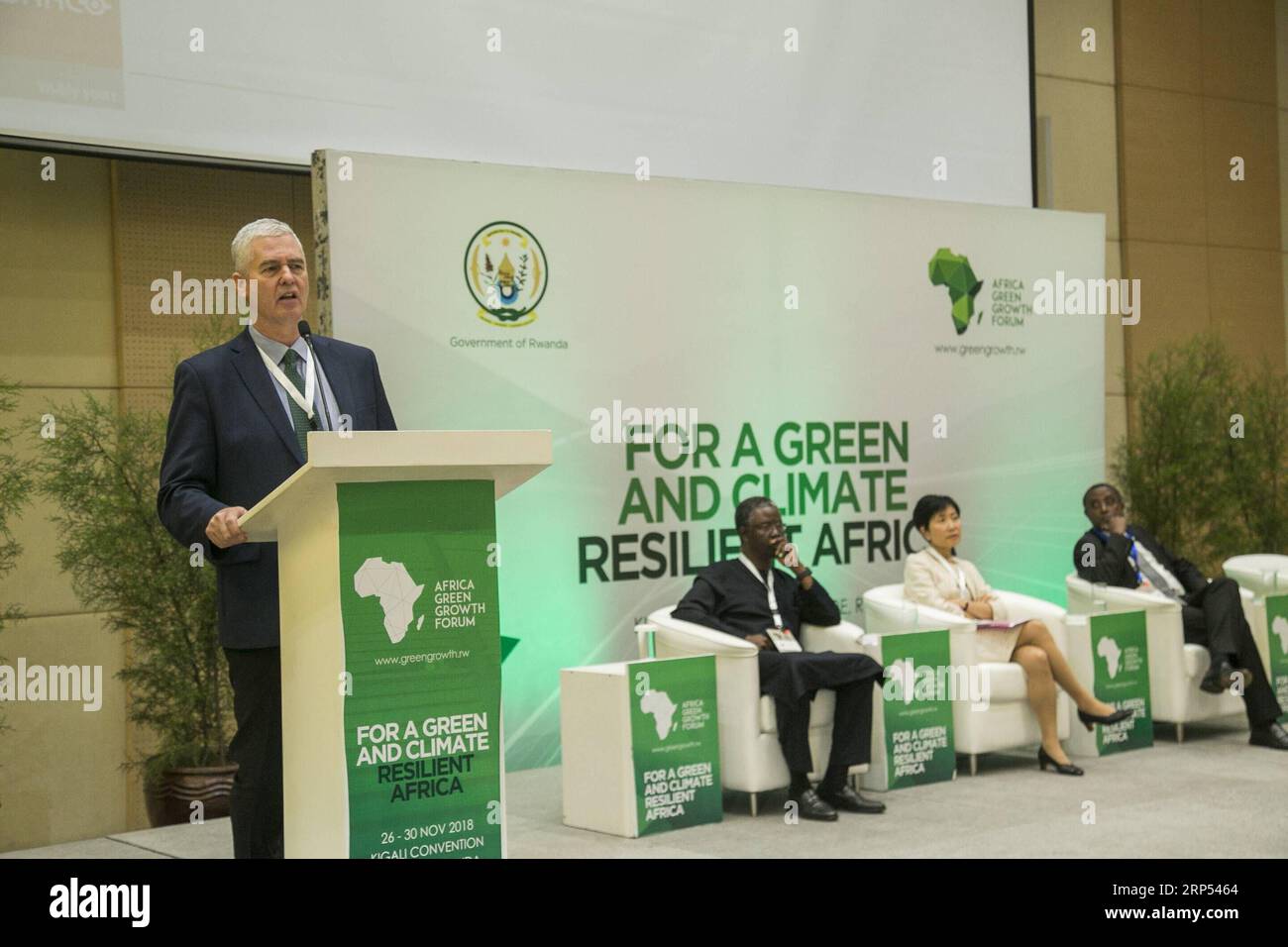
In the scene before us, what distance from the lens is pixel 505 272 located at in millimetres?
6250

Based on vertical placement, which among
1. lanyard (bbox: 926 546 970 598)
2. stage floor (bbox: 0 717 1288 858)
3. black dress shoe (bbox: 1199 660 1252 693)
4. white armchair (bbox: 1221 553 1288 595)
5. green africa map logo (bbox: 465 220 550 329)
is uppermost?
green africa map logo (bbox: 465 220 550 329)

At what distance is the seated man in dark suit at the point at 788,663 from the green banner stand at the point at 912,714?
0.63 feet

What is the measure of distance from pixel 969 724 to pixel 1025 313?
283 cm

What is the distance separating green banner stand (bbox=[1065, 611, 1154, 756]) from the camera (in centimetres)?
641

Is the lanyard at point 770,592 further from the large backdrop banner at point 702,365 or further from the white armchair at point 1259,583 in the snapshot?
the white armchair at point 1259,583

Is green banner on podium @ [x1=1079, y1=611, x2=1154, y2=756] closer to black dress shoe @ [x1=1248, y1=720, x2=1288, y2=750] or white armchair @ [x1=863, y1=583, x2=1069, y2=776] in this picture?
white armchair @ [x1=863, y1=583, x2=1069, y2=776]

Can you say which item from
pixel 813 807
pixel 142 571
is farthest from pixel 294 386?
pixel 813 807

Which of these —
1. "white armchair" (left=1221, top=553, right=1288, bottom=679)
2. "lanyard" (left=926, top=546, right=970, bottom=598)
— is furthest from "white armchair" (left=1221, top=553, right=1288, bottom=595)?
"lanyard" (left=926, top=546, right=970, bottom=598)

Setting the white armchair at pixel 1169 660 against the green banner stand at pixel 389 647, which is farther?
the white armchair at pixel 1169 660

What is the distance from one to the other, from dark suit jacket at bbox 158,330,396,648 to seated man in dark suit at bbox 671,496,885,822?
108 inches

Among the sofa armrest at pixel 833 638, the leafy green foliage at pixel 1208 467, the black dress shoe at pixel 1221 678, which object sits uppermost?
the leafy green foliage at pixel 1208 467

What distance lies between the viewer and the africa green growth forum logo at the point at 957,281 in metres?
7.69

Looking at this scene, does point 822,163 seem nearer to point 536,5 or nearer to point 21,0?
point 536,5

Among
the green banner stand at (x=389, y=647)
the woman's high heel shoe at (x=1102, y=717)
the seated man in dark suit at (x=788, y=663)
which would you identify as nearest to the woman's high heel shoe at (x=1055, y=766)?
the woman's high heel shoe at (x=1102, y=717)
